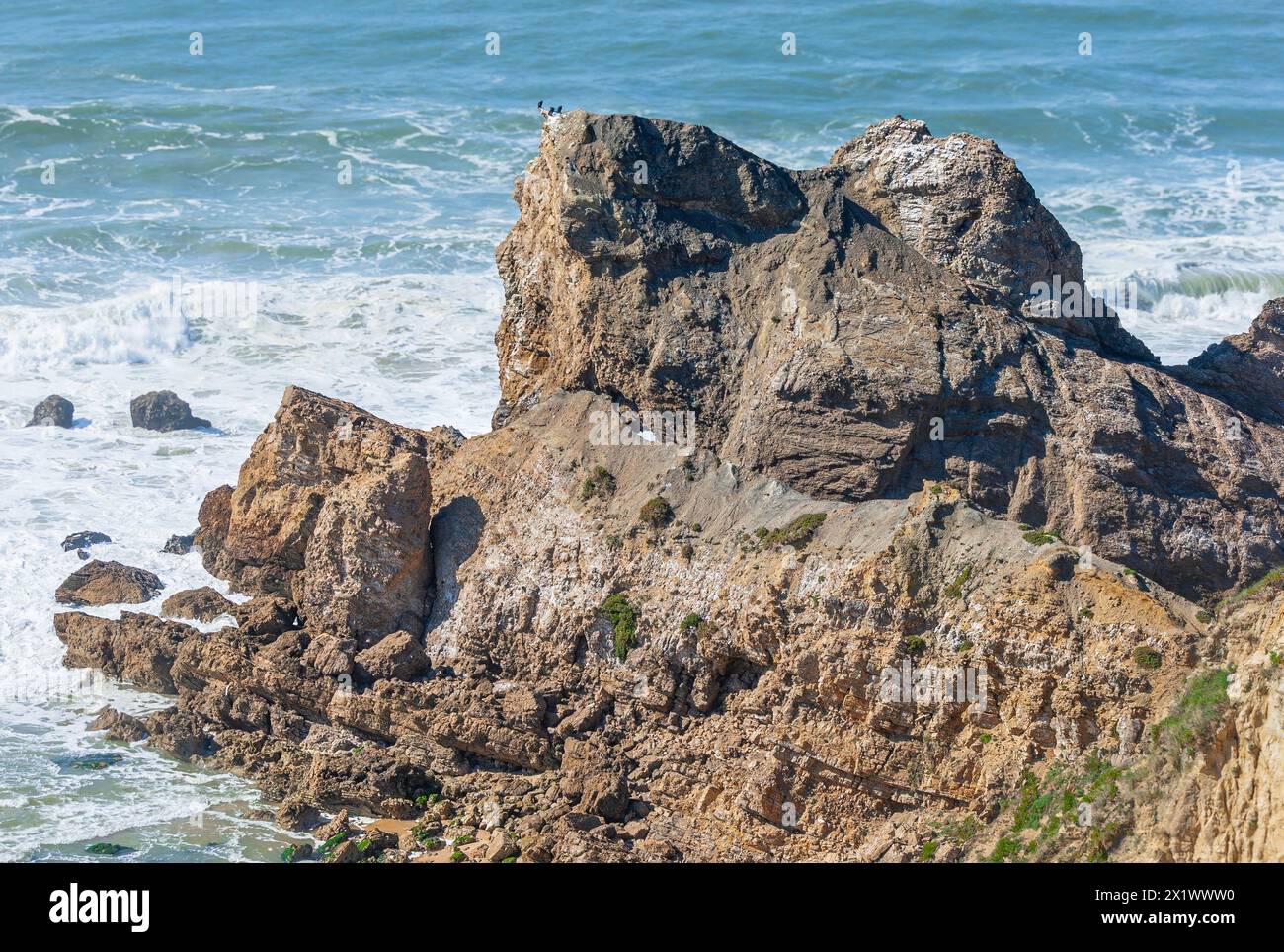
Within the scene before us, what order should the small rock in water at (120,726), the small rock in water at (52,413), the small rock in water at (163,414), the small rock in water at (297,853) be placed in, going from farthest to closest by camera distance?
the small rock in water at (52,413) → the small rock in water at (163,414) → the small rock in water at (120,726) → the small rock in water at (297,853)

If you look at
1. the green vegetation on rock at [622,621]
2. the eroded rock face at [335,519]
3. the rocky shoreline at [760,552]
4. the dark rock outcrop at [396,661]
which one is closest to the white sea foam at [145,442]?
the rocky shoreline at [760,552]

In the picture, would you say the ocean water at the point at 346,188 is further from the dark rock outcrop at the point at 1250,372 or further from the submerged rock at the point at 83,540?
the dark rock outcrop at the point at 1250,372

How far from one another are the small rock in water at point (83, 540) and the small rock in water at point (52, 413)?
7.62m

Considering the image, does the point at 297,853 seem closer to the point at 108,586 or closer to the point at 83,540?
the point at 108,586

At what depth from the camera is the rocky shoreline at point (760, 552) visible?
20188mm

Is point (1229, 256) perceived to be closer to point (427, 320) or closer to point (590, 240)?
point (427, 320)

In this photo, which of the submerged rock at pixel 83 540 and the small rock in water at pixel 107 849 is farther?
the submerged rock at pixel 83 540

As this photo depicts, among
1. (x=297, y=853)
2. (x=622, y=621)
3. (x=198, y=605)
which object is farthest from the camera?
(x=198, y=605)

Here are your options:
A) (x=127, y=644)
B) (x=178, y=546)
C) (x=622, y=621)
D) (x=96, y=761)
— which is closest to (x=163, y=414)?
(x=178, y=546)

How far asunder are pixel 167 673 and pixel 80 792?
11.3 ft

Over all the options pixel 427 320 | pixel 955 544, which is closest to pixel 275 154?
pixel 427 320

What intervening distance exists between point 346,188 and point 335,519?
3756 cm

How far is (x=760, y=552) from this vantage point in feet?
73.6

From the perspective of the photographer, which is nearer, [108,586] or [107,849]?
[107,849]
